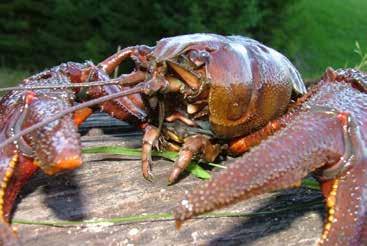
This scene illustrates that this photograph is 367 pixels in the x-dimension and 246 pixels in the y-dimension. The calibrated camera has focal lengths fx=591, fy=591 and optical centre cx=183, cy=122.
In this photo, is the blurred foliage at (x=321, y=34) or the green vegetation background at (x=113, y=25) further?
the blurred foliage at (x=321, y=34)

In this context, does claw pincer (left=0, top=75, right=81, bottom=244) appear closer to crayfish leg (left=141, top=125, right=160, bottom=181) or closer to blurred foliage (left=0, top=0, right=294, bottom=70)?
crayfish leg (left=141, top=125, right=160, bottom=181)

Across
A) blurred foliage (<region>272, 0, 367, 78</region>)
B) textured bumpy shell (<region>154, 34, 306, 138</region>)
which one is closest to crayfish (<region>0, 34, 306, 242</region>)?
textured bumpy shell (<region>154, 34, 306, 138</region>)

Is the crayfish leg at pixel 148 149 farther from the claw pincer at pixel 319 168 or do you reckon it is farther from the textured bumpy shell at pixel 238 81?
the claw pincer at pixel 319 168

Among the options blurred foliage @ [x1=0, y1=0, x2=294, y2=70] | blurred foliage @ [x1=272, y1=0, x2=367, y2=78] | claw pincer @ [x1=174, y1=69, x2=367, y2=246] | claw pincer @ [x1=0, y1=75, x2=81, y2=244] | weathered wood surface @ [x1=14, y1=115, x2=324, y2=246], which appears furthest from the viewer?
blurred foliage @ [x1=272, y1=0, x2=367, y2=78]

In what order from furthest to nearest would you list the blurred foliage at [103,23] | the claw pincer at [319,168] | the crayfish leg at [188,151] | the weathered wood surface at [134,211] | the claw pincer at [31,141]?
the blurred foliage at [103,23] → the crayfish leg at [188,151] → the weathered wood surface at [134,211] → the claw pincer at [31,141] → the claw pincer at [319,168]

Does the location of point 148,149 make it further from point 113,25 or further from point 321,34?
point 321,34

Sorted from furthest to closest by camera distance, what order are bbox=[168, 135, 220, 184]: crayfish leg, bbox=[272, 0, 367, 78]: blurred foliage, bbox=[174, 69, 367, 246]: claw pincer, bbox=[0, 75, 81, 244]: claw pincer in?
bbox=[272, 0, 367, 78]: blurred foliage, bbox=[168, 135, 220, 184]: crayfish leg, bbox=[0, 75, 81, 244]: claw pincer, bbox=[174, 69, 367, 246]: claw pincer

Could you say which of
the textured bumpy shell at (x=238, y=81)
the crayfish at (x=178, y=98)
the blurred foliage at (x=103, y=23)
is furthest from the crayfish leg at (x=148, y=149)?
the blurred foliage at (x=103, y=23)

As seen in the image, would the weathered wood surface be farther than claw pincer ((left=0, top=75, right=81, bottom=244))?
Yes
